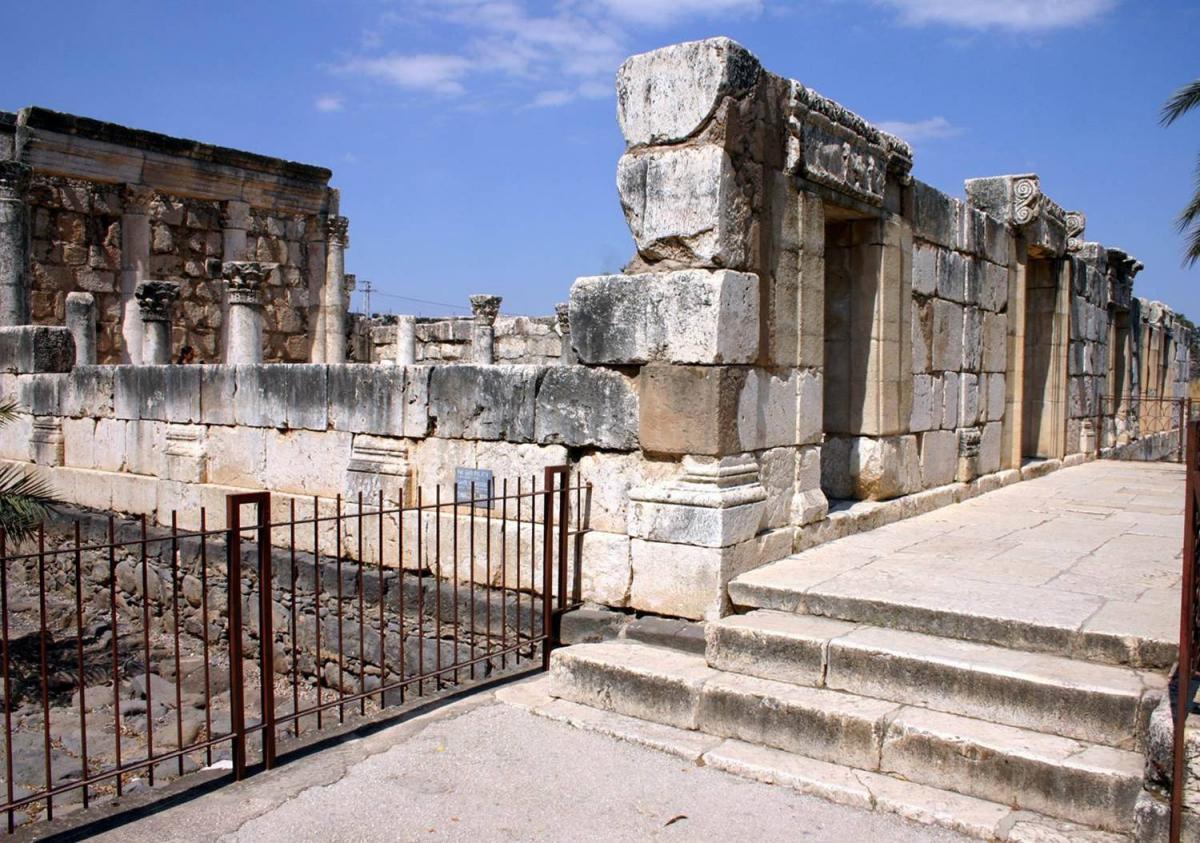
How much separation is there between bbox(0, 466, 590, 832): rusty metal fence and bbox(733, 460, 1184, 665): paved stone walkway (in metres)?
1.51

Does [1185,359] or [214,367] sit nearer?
[214,367]

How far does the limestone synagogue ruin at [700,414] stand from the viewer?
5.08m

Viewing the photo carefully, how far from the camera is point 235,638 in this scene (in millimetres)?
4320

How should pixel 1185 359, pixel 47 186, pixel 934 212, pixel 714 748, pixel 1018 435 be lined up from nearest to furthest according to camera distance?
1. pixel 714 748
2. pixel 934 212
3. pixel 1018 435
4. pixel 47 186
5. pixel 1185 359

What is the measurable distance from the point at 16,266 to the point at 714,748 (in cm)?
1275

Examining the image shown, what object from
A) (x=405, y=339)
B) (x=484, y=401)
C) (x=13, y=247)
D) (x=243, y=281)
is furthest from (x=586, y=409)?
(x=405, y=339)

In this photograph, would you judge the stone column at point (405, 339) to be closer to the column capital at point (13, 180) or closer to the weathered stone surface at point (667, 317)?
the column capital at point (13, 180)

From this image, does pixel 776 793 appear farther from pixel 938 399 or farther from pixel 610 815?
pixel 938 399

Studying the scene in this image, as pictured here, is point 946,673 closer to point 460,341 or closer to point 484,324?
point 484,324

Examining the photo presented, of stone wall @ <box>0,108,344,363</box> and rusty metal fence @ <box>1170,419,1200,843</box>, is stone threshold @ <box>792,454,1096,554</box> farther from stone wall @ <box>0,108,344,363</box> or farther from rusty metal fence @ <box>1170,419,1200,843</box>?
stone wall @ <box>0,108,344,363</box>

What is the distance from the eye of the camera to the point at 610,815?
13.0ft

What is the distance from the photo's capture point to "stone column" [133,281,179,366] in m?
12.2

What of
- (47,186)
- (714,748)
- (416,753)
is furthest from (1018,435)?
(47,186)

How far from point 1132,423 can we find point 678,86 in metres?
14.4
